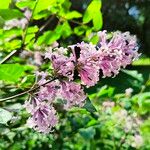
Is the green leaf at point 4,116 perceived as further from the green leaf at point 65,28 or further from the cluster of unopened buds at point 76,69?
the green leaf at point 65,28

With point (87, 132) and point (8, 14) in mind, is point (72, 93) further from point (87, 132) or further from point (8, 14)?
point (87, 132)

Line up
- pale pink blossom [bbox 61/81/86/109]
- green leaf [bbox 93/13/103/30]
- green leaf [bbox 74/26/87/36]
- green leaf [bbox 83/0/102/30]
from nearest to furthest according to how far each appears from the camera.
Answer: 1. pale pink blossom [bbox 61/81/86/109]
2. green leaf [bbox 83/0/102/30]
3. green leaf [bbox 93/13/103/30]
4. green leaf [bbox 74/26/87/36]

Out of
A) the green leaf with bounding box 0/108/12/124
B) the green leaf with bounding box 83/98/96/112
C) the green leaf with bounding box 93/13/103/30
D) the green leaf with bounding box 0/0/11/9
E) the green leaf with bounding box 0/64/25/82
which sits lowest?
the green leaf with bounding box 93/13/103/30

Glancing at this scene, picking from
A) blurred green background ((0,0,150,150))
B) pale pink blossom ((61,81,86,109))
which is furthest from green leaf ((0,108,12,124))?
pale pink blossom ((61,81,86,109))

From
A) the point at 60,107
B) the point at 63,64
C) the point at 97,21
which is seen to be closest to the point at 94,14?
the point at 97,21

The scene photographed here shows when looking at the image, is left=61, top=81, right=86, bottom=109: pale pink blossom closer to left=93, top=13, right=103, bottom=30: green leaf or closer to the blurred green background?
the blurred green background

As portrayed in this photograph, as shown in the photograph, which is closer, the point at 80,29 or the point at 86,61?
the point at 86,61

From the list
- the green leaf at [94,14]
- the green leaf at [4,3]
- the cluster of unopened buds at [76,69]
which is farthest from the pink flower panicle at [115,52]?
the green leaf at [94,14]

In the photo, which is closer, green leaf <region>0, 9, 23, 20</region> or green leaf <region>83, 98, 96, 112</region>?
green leaf <region>83, 98, 96, 112</region>

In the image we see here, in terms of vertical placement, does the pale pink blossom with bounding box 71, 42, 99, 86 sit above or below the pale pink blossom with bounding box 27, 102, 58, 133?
above
